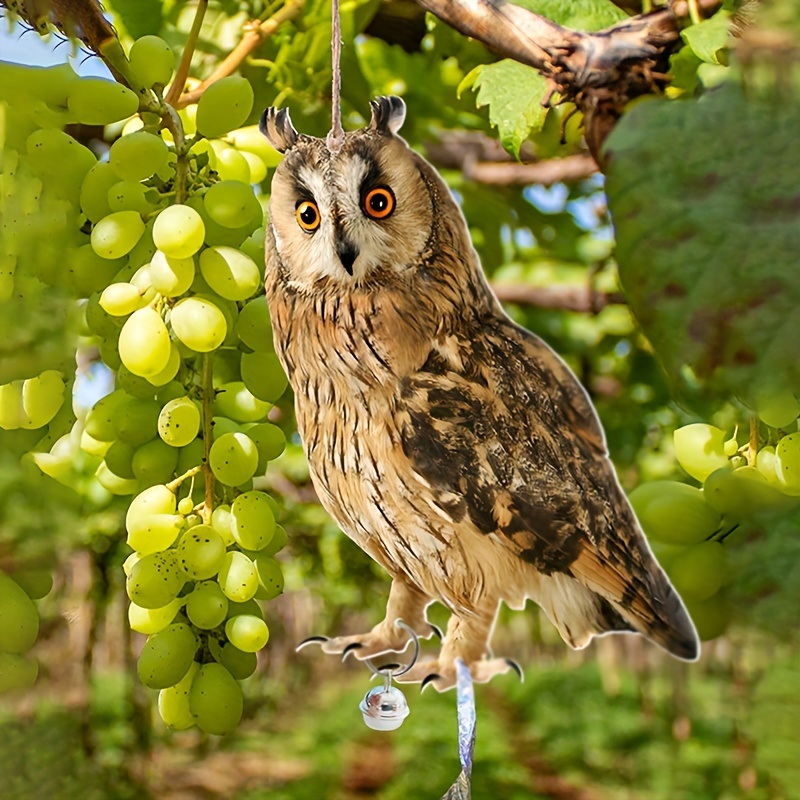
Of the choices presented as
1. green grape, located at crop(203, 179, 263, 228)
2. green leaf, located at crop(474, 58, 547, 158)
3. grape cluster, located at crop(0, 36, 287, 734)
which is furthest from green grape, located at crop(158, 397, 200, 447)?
green leaf, located at crop(474, 58, 547, 158)

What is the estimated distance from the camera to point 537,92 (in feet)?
1.60

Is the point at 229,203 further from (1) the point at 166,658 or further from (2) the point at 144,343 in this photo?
(1) the point at 166,658

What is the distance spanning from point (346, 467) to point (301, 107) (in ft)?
0.97

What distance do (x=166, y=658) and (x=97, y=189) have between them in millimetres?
263

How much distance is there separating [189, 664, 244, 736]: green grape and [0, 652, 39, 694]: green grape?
0.31 ft

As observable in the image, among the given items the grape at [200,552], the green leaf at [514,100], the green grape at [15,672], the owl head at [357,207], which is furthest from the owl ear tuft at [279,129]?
the green grape at [15,672]

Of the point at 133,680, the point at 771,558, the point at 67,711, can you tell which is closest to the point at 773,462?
the point at 771,558

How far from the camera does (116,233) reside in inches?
18.6

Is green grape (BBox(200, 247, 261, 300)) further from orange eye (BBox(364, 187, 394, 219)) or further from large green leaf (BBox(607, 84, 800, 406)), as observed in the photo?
large green leaf (BBox(607, 84, 800, 406))

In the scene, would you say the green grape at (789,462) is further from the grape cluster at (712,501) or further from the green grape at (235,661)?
the green grape at (235,661)

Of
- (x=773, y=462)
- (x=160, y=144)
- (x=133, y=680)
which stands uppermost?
(x=160, y=144)

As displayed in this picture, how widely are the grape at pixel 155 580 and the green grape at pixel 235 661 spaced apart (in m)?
0.05

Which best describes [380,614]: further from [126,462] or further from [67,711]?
[126,462]

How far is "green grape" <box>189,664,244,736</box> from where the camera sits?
1.60 ft
